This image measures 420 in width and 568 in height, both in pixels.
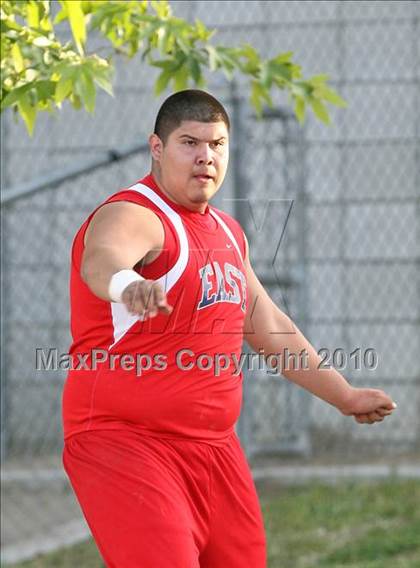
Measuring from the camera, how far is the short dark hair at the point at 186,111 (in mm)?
3316

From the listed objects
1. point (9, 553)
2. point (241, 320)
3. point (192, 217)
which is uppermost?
point (192, 217)

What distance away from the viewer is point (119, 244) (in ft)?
9.87

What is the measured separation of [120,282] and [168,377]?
518 millimetres

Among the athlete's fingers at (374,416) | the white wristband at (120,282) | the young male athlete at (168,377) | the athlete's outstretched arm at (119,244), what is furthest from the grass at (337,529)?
the white wristband at (120,282)

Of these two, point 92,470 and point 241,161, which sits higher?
point 241,161

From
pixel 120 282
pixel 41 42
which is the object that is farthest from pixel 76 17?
pixel 120 282

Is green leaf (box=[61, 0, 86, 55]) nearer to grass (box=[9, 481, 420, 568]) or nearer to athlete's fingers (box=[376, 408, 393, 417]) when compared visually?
athlete's fingers (box=[376, 408, 393, 417])

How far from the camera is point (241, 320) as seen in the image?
11.2 feet

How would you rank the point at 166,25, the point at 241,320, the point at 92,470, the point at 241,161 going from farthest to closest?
the point at 241,161
the point at 166,25
the point at 241,320
the point at 92,470

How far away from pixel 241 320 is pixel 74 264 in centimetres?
49

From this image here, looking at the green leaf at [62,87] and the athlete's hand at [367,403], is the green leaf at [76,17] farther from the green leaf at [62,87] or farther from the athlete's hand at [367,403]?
the athlete's hand at [367,403]

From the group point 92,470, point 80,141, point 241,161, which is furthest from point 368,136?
point 92,470

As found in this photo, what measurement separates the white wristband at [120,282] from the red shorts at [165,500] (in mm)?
540

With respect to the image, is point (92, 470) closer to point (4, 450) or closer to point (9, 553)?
point (9, 553)
